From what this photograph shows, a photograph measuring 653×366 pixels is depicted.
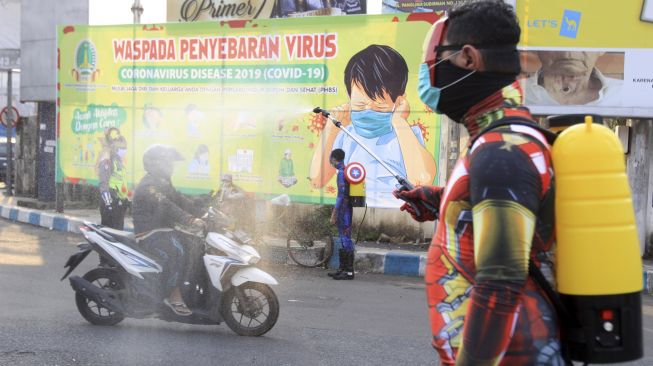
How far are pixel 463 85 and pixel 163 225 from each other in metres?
4.28

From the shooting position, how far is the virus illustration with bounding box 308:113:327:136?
1091cm

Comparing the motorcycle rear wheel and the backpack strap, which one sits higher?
the backpack strap

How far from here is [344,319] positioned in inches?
255

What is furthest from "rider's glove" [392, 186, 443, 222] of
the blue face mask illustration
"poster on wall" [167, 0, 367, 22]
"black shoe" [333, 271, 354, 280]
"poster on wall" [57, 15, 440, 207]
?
"poster on wall" [167, 0, 367, 22]

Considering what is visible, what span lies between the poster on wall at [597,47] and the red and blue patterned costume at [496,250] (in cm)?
912

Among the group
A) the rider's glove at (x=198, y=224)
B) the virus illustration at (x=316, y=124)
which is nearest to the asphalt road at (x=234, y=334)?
the rider's glove at (x=198, y=224)

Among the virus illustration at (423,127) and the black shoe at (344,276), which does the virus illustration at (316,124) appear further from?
the black shoe at (344,276)

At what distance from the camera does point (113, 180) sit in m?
11.7

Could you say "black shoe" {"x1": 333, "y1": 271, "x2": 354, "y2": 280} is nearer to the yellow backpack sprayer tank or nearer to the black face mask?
the black face mask

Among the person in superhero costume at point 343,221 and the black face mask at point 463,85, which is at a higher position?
the black face mask at point 463,85

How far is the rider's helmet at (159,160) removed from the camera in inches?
233

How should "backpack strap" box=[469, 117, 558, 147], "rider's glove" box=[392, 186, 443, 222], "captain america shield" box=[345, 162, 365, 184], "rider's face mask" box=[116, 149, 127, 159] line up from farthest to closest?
"rider's face mask" box=[116, 149, 127, 159], "captain america shield" box=[345, 162, 365, 184], "rider's glove" box=[392, 186, 443, 222], "backpack strap" box=[469, 117, 558, 147]

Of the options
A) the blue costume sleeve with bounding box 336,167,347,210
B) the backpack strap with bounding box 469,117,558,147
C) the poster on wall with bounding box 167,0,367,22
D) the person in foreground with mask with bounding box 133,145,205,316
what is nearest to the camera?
the backpack strap with bounding box 469,117,558,147

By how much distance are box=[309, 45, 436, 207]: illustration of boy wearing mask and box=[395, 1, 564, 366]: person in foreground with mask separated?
8445mm
